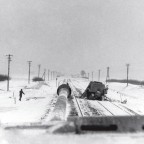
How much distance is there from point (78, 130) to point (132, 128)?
→ 25.7 inches

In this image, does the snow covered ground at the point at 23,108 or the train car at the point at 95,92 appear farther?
the train car at the point at 95,92

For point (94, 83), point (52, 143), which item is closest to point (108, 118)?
point (52, 143)

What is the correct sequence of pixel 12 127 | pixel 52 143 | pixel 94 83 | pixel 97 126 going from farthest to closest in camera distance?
pixel 94 83 → pixel 12 127 → pixel 97 126 → pixel 52 143

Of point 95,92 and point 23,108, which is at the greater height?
point 95,92

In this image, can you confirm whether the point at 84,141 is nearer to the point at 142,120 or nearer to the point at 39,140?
the point at 39,140

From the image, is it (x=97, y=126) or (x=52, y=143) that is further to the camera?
(x=97, y=126)

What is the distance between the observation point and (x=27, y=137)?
343 centimetres

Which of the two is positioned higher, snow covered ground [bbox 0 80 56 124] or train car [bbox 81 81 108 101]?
train car [bbox 81 81 108 101]

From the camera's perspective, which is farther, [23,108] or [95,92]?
[95,92]

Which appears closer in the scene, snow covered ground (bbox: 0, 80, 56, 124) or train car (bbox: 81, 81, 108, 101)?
snow covered ground (bbox: 0, 80, 56, 124)

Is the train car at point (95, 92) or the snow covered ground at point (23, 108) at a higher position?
the train car at point (95, 92)

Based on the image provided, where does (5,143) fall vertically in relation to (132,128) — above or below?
below

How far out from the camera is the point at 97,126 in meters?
3.48

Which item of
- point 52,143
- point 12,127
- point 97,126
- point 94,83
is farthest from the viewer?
point 94,83
